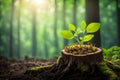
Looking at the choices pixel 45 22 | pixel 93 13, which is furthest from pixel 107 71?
pixel 45 22

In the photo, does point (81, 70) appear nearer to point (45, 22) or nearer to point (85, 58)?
point (85, 58)

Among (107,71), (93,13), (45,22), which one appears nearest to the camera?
(107,71)

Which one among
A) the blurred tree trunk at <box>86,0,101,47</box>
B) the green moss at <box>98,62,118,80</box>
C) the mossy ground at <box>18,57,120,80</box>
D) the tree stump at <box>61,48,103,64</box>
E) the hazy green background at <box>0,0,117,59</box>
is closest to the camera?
the green moss at <box>98,62,118,80</box>

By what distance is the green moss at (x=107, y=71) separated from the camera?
295cm

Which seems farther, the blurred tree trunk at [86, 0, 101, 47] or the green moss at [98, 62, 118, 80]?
the blurred tree trunk at [86, 0, 101, 47]

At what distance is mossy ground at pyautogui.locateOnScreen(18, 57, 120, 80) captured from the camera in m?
3.08

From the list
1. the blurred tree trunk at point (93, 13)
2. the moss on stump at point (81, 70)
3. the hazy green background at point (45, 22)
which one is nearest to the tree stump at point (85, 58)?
the moss on stump at point (81, 70)

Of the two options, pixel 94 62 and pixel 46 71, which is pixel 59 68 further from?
pixel 94 62

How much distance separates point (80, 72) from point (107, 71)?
0.38 meters

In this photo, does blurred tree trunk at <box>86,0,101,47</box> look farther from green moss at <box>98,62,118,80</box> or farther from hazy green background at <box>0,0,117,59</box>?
hazy green background at <box>0,0,117,59</box>

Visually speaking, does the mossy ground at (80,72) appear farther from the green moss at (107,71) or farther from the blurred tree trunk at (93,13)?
the blurred tree trunk at (93,13)

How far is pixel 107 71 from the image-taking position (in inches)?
123

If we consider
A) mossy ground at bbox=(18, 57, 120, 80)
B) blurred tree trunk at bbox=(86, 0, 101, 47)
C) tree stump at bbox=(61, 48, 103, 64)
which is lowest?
mossy ground at bbox=(18, 57, 120, 80)

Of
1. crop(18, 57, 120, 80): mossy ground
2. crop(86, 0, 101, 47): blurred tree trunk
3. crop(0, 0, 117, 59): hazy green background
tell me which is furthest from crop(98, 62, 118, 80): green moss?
crop(0, 0, 117, 59): hazy green background
